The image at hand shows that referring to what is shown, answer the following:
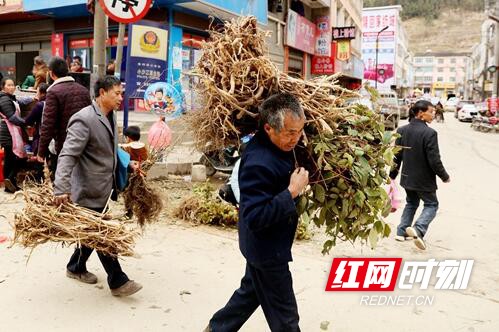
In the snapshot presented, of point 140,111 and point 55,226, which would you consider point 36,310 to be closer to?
point 55,226

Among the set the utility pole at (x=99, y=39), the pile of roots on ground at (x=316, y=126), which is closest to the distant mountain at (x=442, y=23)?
the utility pole at (x=99, y=39)

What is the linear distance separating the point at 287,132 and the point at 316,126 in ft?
1.17

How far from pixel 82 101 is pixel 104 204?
1.64 meters

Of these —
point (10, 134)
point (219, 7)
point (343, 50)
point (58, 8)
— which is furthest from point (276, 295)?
point (343, 50)

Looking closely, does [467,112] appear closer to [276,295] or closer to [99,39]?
[99,39]

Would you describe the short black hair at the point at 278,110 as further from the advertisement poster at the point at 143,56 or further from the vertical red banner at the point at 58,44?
the vertical red banner at the point at 58,44

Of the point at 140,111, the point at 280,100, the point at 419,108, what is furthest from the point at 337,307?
the point at 140,111

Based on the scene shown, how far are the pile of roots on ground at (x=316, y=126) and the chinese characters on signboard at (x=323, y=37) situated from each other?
21.2 meters

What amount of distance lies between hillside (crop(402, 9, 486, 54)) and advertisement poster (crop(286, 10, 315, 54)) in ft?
441

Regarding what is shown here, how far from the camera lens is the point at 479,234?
5805mm

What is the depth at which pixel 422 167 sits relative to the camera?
206 inches

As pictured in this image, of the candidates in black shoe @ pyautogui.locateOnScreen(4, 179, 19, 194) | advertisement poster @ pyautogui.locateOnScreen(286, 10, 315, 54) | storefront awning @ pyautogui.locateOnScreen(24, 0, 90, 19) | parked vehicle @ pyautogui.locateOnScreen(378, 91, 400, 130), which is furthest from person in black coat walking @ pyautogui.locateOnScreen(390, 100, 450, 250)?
advertisement poster @ pyautogui.locateOnScreen(286, 10, 315, 54)

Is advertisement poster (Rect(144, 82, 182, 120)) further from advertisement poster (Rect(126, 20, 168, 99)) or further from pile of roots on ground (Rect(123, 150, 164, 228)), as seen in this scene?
pile of roots on ground (Rect(123, 150, 164, 228))

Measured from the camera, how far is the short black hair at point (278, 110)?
2334mm
